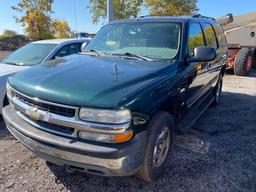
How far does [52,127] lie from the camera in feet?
8.08

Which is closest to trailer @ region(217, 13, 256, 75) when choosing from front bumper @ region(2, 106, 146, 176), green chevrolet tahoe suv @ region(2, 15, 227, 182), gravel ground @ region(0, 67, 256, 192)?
gravel ground @ region(0, 67, 256, 192)

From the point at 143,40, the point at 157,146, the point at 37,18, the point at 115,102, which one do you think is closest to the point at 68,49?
the point at 143,40

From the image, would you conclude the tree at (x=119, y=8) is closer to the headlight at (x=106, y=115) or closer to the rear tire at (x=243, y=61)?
the rear tire at (x=243, y=61)

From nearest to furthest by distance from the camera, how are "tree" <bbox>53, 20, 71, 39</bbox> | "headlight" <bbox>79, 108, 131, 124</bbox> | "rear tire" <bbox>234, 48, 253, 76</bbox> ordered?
"headlight" <bbox>79, 108, 131, 124</bbox>
"rear tire" <bbox>234, 48, 253, 76</bbox>
"tree" <bbox>53, 20, 71, 39</bbox>

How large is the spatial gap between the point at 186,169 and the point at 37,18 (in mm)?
21807

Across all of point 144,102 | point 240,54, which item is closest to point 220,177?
point 144,102

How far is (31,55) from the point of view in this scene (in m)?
5.50

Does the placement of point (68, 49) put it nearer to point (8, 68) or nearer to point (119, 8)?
point (8, 68)

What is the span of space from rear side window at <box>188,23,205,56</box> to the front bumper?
180 cm

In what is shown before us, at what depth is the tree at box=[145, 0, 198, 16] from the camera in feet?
75.2

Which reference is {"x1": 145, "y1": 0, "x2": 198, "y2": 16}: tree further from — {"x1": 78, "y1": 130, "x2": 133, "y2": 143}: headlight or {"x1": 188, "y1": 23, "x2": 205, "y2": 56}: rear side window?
{"x1": 78, "y1": 130, "x2": 133, "y2": 143}: headlight

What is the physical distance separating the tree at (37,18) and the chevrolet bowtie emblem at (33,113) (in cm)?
2132

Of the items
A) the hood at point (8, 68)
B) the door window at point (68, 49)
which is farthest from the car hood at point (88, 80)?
the door window at point (68, 49)

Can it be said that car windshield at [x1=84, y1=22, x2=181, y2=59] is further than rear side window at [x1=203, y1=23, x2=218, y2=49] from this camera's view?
No
